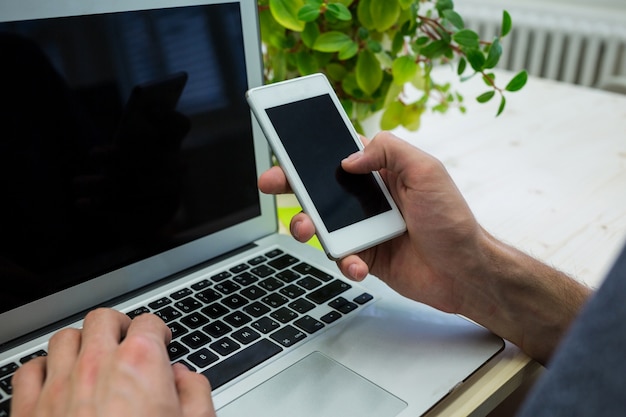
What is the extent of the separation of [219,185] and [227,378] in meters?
0.25

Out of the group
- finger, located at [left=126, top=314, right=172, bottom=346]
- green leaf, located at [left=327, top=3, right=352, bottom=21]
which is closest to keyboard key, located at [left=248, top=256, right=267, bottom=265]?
finger, located at [left=126, top=314, right=172, bottom=346]

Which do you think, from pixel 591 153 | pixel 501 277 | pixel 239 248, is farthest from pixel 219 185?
pixel 591 153

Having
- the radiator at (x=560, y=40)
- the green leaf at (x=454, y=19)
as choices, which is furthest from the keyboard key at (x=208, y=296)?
the radiator at (x=560, y=40)

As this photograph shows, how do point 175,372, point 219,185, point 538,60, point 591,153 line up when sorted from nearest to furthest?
point 175,372, point 219,185, point 591,153, point 538,60

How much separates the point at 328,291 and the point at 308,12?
344 millimetres

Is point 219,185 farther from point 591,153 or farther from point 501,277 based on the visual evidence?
→ point 591,153

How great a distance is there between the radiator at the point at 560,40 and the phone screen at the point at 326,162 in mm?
2084

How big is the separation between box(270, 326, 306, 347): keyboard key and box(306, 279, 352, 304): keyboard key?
0.05 m

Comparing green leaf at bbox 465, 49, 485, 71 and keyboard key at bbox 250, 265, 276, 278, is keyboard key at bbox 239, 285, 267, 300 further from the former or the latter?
green leaf at bbox 465, 49, 485, 71

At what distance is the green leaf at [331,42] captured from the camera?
0.75 metres

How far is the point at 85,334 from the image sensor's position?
1.44 feet

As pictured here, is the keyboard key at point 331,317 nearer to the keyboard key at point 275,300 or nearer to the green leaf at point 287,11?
the keyboard key at point 275,300

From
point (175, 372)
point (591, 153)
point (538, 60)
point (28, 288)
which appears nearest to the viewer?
point (175, 372)

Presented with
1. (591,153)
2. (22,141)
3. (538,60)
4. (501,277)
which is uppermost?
(22,141)
